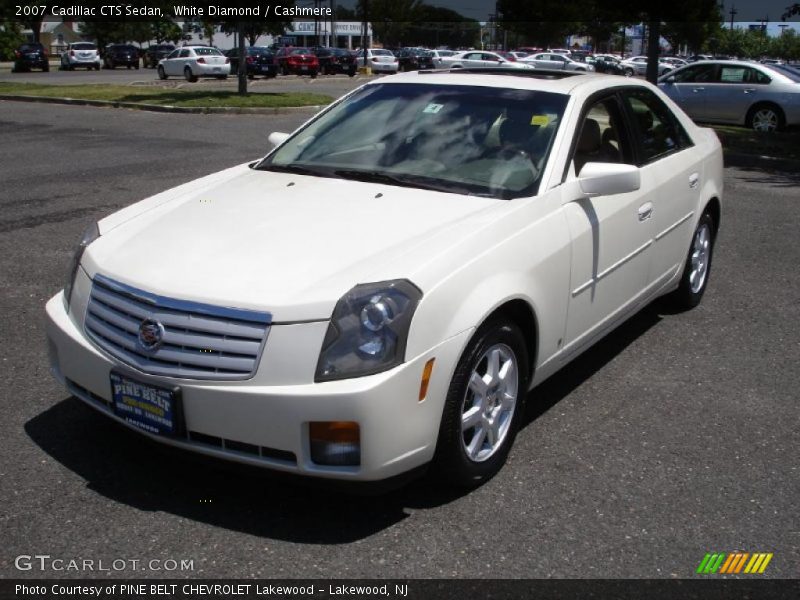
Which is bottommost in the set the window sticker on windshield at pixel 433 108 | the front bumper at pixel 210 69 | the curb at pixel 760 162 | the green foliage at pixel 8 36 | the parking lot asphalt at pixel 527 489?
the parking lot asphalt at pixel 527 489

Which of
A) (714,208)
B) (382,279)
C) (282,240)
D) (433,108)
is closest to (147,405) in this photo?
(282,240)

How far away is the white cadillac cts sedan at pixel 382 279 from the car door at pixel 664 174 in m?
0.03

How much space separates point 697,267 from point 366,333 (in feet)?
12.2

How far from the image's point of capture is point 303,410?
312 cm

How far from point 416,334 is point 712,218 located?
3.84m

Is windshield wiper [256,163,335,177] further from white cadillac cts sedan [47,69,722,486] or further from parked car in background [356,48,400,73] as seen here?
parked car in background [356,48,400,73]

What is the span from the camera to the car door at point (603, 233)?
429 cm

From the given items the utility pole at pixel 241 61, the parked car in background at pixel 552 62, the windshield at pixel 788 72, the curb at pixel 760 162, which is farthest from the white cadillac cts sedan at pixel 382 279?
the parked car in background at pixel 552 62

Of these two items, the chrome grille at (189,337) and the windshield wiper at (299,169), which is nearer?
the chrome grille at (189,337)

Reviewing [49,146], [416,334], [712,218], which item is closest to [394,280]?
[416,334]

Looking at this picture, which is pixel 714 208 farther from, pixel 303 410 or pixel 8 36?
pixel 8 36

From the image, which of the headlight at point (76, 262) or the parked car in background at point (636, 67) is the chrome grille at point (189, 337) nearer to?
the headlight at point (76, 262)

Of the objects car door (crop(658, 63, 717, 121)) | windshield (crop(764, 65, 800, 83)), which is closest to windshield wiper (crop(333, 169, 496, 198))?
car door (crop(658, 63, 717, 121))

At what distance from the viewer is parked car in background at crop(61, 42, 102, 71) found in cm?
4847
